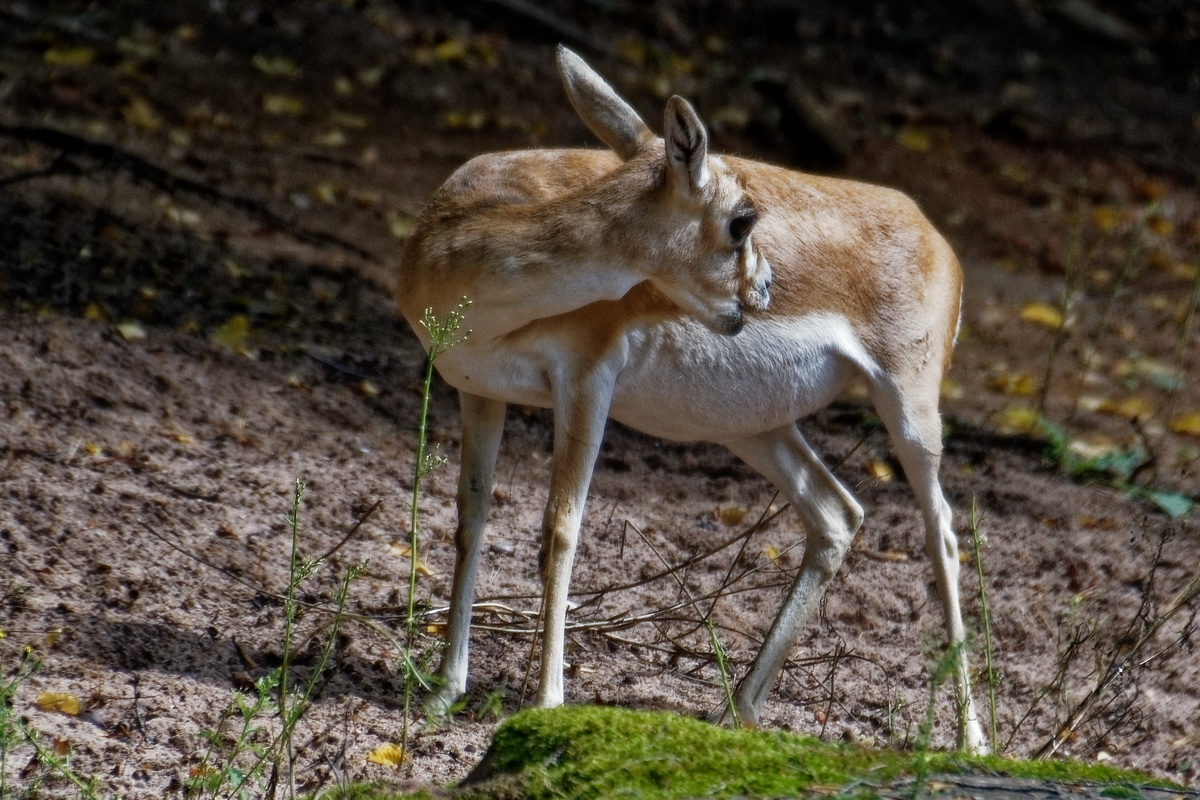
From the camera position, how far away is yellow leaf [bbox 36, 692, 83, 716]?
4184 millimetres

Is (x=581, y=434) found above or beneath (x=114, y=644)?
above

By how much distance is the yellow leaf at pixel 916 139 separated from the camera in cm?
1195

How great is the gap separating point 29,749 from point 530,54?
9.06m

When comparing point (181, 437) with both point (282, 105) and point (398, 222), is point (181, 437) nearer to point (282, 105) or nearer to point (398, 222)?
point (398, 222)

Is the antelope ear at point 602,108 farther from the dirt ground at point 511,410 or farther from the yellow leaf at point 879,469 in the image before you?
the yellow leaf at point 879,469

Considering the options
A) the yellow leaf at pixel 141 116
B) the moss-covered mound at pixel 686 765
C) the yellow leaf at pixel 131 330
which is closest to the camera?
the moss-covered mound at pixel 686 765

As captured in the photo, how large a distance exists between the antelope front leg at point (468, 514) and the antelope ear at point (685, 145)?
1085 millimetres

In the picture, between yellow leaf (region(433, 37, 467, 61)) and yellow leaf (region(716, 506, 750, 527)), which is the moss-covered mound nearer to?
yellow leaf (region(716, 506, 750, 527))

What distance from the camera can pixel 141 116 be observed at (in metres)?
10.0

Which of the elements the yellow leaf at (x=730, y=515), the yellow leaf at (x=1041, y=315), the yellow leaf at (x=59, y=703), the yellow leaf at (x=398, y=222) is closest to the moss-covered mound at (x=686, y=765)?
the yellow leaf at (x=59, y=703)

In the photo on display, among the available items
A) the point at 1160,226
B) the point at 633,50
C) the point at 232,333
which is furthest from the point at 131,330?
the point at 1160,226

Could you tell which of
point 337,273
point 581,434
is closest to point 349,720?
point 581,434

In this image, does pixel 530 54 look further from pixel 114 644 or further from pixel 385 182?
pixel 114 644

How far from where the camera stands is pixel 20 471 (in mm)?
5621
